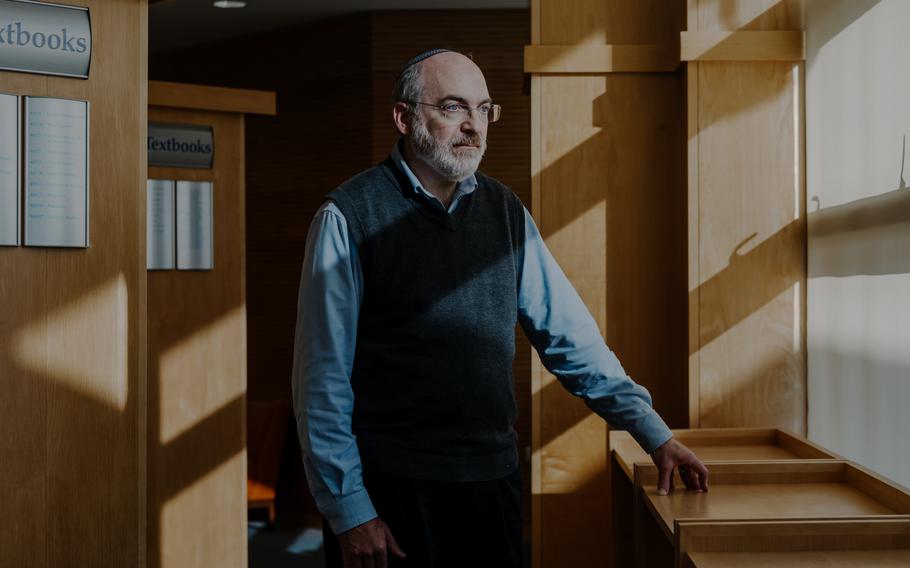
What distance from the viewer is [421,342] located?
6.98 ft

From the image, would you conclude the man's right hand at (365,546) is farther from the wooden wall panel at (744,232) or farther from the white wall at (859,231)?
the wooden wall panel at (744,232)

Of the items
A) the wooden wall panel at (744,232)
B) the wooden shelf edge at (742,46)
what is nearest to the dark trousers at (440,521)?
the wooden wall panel at (744,232)

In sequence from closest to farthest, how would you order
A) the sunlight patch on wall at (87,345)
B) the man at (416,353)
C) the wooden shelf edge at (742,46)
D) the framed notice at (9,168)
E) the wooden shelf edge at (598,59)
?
the man at (416,353) < the framed notice at (9,168) < the sunlight patch on wall at (87,345) < the wooden shelf edge at (742,46) < the wooden shelf edge at (598,59)

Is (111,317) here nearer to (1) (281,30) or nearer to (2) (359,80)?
(2) (359,80)

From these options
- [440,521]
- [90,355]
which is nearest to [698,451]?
[440,521]

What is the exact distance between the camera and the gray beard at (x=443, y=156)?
2180mm

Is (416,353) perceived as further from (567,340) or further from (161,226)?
(161,226)

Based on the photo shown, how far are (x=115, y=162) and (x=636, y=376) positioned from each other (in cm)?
204

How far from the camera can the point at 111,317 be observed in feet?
10.6


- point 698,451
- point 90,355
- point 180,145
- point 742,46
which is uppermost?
point 742,46

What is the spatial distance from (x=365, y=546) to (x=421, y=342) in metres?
0.43

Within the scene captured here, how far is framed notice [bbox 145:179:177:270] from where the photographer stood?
4449 millimetres

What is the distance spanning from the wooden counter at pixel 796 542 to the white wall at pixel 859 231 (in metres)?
0.83

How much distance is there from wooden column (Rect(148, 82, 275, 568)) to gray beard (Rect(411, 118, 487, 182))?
2.57 metres
